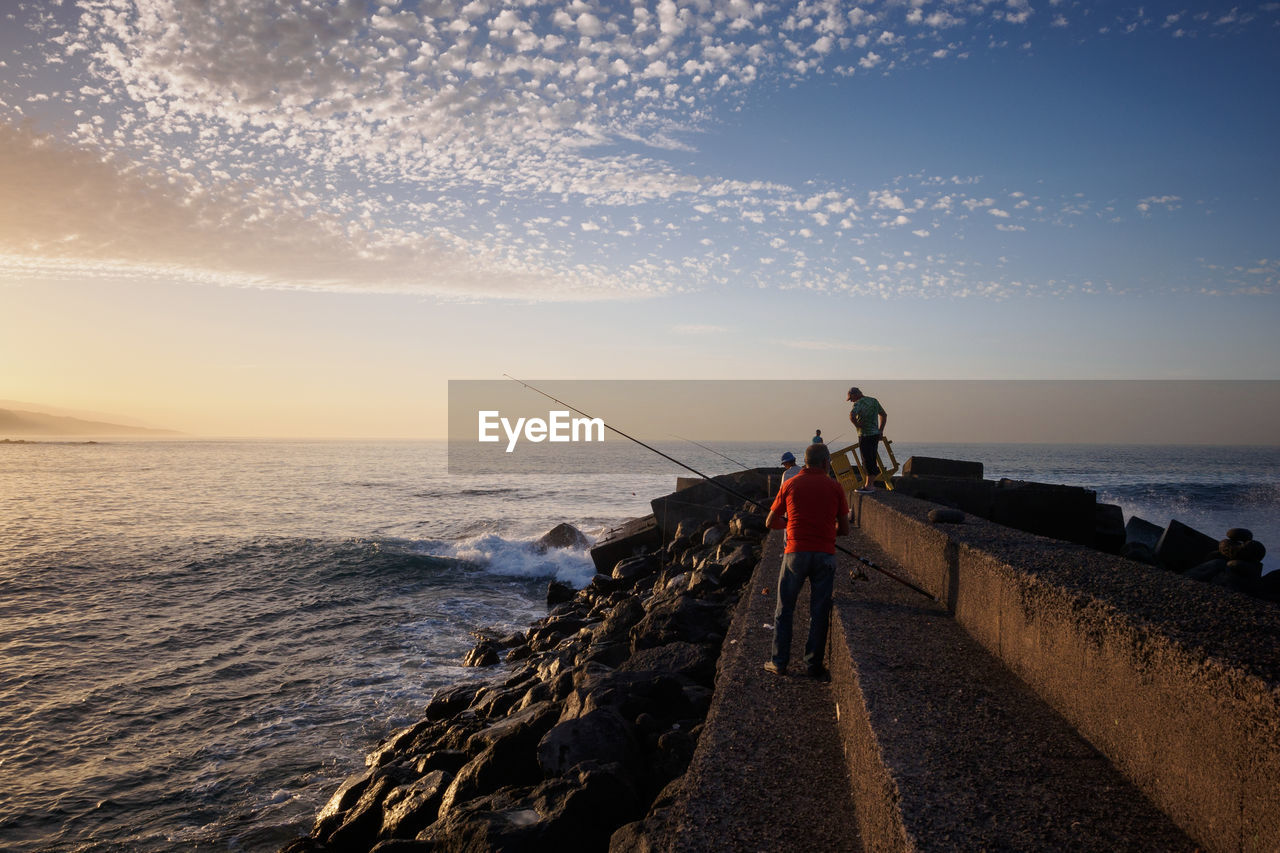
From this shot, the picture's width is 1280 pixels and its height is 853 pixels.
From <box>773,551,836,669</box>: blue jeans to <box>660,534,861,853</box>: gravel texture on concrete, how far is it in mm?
159

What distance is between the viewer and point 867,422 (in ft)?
34.8

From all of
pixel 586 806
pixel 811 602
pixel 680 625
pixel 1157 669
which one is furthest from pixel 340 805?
pixel 1157 669

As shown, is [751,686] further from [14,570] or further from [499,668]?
[14,570]

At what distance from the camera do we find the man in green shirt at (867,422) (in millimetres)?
10578

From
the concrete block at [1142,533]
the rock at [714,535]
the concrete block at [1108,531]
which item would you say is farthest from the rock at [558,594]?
the concrete block at [1142,533]

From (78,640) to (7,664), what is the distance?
1229 millimetres

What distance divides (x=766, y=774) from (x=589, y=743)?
1.53 metres

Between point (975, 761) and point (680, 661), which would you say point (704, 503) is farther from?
point (975, 761)

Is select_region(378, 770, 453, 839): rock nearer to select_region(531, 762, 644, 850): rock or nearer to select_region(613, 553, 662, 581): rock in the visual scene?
select_region(531, 762, 644, 850): rock

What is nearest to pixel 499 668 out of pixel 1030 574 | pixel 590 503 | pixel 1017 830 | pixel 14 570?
pixel 1030 574

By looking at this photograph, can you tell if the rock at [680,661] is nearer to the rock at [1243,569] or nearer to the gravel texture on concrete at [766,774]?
the gravel texture on concrete at [766,774]

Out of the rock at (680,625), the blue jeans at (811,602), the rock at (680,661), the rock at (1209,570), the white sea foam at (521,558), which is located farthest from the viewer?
the white sea foam at (521,558)

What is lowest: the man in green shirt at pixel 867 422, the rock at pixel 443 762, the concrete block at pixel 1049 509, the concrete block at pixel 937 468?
the rock at pixel 443 762

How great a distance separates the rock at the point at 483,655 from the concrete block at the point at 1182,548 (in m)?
10.7
